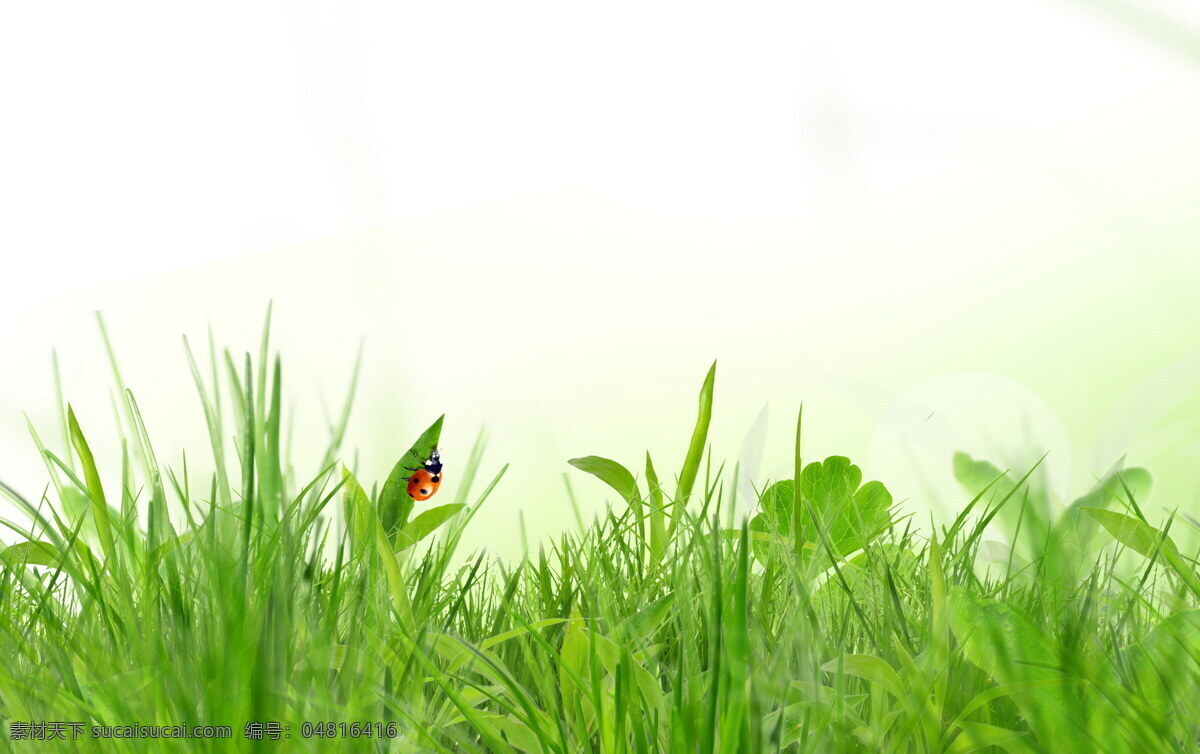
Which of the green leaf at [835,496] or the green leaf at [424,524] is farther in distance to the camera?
the green leaf at [835,496]

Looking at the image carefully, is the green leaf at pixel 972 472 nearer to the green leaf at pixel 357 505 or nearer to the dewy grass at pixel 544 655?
the dewy grass at pixel 544 655

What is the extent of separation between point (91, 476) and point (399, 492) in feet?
0.59

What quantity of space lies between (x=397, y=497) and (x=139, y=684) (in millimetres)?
221

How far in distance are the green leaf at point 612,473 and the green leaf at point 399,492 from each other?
0.10 meters

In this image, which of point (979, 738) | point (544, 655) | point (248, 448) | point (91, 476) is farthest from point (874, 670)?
point (91, 476)

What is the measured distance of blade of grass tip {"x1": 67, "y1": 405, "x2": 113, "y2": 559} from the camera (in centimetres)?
49

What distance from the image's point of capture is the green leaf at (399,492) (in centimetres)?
53

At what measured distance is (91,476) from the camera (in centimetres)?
51

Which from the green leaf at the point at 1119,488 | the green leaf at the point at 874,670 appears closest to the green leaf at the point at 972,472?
the green leaf at the point at 1119,488

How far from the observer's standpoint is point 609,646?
0.32 metres

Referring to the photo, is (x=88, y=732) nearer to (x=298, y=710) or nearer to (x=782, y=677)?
(x=298, y=710)

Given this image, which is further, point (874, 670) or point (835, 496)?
point (835, 496)

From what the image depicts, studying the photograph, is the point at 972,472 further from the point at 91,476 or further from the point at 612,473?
the point at 91,476

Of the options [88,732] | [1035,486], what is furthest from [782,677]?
[88,732]
